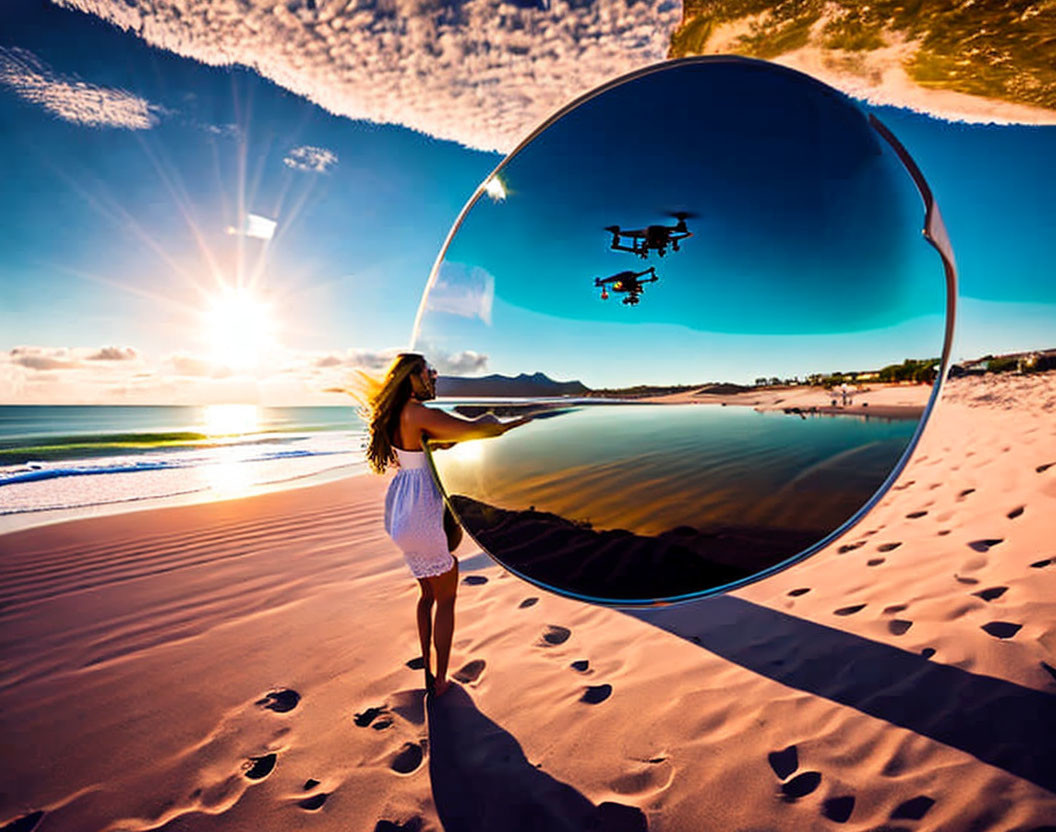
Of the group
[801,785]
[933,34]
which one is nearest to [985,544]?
[801,785]

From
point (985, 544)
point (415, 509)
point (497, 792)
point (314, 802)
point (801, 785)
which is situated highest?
point (415, 509)

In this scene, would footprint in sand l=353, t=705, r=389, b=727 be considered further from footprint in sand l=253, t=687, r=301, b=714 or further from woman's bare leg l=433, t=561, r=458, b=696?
footprint in sand l=253, t=687, r=301, b=714

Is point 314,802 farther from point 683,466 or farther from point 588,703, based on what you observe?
point 683,466

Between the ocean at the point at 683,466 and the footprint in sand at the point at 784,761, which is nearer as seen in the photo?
the ocean at the point at 683,466

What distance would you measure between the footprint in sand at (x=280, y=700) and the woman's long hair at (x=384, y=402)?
1367 millimetres

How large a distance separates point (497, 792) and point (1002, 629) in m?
2.30

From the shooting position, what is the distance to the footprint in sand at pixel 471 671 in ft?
8.36

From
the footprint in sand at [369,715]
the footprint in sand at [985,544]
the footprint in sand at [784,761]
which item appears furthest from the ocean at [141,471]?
the footprint in sand at [985,544]

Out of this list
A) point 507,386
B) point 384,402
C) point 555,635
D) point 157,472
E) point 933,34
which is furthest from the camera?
point 157,472

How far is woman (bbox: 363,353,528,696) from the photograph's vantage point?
65.4 inches

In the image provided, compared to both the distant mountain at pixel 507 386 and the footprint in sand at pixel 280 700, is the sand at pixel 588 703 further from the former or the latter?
the distant mountain at pixel 507 386

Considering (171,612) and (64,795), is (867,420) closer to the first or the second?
(64,795)

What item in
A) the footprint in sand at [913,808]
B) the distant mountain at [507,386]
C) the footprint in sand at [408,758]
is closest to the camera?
the distant mountain at [507,386]

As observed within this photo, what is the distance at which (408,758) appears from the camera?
2021 millimetres
